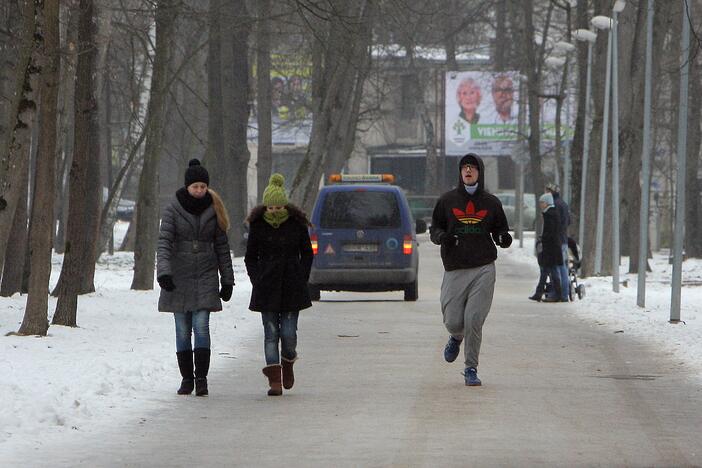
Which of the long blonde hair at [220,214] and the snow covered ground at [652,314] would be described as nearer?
the long blonde hair at [220,214]

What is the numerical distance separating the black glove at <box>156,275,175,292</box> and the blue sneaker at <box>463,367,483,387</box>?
2.46 meters

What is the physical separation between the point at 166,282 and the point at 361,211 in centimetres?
1304

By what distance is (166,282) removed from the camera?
1184 centimetres

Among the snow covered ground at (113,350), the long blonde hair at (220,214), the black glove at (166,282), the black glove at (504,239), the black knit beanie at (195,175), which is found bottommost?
the snow covered ground at (113,350)

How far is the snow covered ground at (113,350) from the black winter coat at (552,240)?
757 millimetres

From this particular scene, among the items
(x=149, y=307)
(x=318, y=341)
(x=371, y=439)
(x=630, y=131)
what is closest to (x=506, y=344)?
(x=318, y=341)

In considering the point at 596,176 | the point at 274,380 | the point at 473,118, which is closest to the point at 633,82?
the point at 596,176

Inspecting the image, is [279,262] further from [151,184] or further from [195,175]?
[151,184]

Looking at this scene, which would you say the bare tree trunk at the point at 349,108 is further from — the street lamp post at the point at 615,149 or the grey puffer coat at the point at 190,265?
the grey puffer coat at the point at 190,265

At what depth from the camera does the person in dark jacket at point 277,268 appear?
12.2m

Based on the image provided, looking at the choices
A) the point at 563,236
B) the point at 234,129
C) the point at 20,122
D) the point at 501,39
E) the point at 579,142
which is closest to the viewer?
the point at 20,122

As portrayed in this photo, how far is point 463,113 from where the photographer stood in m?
72.7

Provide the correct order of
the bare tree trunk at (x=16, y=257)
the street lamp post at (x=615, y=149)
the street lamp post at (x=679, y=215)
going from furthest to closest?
the street lamp post at (x=615, y=149) < the bare tree trunk at (x=16, y=257) < the street lamp post at (x=679, y=215)

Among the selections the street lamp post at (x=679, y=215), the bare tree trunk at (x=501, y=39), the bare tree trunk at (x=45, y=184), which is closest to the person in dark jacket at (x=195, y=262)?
the bare tree trunk at (x=45, y=184)
